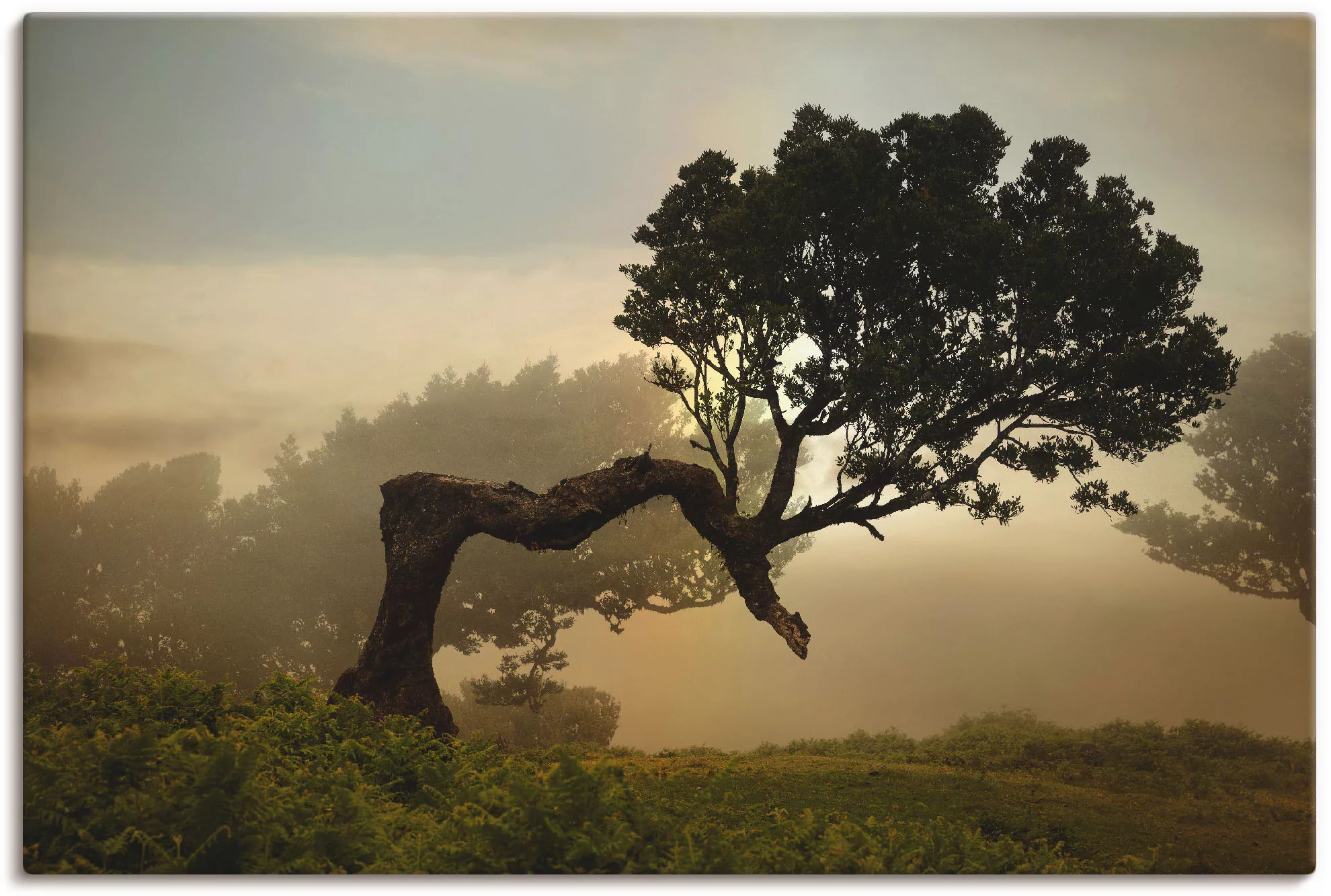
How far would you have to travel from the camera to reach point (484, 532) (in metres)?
11.1

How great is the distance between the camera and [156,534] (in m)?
20.8

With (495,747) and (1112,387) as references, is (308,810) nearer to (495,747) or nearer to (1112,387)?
(495,747)

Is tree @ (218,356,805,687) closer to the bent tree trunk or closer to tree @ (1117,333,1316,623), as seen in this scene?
tree @ (1117,333,1316,623)

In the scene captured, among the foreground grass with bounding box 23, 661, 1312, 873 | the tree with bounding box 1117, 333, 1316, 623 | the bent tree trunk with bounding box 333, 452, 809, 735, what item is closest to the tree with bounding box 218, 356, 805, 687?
the tree with bounding box 1117, 333, 1316, 623

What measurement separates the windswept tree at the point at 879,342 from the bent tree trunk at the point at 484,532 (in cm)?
3

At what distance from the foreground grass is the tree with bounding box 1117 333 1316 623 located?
4.96m

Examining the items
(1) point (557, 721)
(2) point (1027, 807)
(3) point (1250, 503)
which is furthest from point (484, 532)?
(3) point (1250, 503)

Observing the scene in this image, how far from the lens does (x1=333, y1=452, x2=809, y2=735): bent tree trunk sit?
11023 millimetres

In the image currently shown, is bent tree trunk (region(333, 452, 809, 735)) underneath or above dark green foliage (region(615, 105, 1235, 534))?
underneath

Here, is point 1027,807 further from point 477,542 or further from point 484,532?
point 477,542

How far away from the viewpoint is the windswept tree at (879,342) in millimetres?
10250

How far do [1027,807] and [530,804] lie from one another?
5.96 m

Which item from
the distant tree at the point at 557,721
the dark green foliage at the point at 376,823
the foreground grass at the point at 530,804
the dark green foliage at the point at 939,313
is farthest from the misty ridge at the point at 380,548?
the dark green foliage at the point at 376,823

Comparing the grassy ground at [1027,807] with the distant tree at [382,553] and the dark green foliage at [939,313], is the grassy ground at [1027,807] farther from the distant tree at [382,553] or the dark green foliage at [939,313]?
the distant tree at [382,553]
